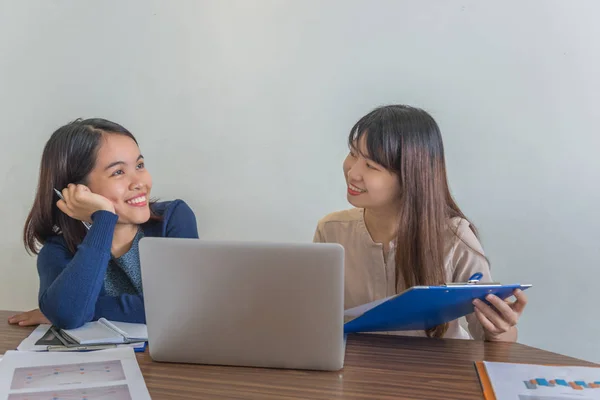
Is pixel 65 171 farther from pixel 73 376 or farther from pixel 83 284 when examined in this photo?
pixel 73 376

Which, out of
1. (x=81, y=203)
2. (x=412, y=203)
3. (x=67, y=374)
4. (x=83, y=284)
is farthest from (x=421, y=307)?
(x=81, y=203)

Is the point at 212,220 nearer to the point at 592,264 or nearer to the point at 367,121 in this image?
the point at 367,121

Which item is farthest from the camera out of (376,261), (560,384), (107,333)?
(376,261)

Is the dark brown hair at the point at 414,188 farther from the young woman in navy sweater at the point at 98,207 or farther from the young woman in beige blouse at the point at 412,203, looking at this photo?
the young woman in navy sweater at the point at 98,207

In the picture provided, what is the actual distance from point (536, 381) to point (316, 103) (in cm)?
136

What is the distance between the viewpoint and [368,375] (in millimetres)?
1116

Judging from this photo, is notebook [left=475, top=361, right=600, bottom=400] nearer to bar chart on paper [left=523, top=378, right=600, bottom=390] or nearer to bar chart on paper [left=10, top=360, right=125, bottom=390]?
bar chart on paper [left=523, top=378, right=600, bottom=390]

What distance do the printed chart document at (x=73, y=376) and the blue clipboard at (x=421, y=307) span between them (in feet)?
1.45

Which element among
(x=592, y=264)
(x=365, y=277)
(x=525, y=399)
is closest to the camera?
(x=525, y=399)

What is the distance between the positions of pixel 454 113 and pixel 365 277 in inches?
29.4

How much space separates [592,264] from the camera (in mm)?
2094

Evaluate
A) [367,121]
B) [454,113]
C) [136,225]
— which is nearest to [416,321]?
[367,121]

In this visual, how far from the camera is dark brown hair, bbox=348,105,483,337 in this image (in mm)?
1557

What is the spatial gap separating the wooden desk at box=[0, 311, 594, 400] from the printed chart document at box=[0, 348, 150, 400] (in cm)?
3
